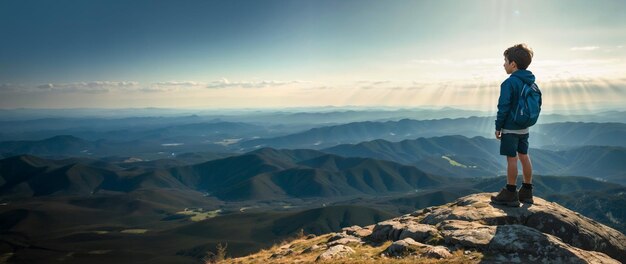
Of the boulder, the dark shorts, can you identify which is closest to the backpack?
the dark shorts

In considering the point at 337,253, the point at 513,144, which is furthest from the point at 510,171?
the point at 337,253

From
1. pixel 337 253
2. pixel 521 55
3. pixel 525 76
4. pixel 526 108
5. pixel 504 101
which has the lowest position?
pixel 337 253

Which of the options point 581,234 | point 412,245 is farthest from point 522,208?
point 412,245

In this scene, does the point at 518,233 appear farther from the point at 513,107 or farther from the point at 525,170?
the point at 513,107

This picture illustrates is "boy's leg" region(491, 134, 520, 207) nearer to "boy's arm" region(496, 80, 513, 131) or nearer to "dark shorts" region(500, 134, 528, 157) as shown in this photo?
"dark shorts" region(500, 134, 528, 157)

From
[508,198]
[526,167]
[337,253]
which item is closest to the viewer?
[337,253]

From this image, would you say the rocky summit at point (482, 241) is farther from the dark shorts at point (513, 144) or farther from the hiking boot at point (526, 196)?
the dark shorts at point (513, 144)

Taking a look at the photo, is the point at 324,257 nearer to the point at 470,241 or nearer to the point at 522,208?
the point at 470,241

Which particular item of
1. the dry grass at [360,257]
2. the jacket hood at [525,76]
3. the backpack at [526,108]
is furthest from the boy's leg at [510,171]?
the dry grass at [360,257]
